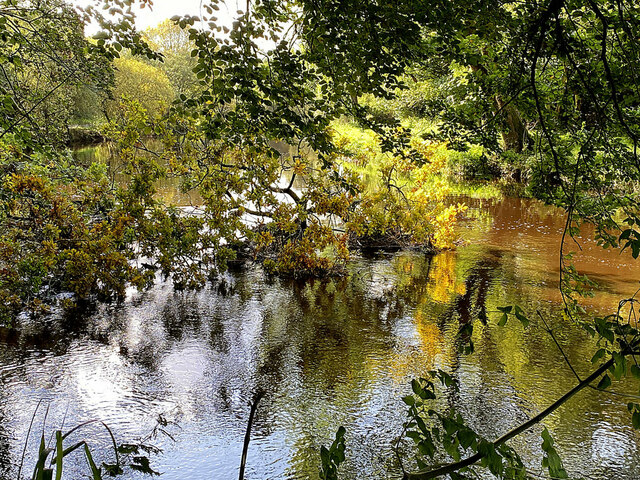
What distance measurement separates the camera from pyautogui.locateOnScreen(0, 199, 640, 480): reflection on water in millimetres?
4344

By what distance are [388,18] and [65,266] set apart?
231 inches

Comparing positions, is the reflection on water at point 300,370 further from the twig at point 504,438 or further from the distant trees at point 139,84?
the distant trees at point 139,84

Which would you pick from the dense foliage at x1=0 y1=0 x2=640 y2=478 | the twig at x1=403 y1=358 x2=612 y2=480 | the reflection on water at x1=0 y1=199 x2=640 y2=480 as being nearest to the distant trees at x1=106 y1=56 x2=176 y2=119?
the dense foliage at x1=0 y1=0 x2=640 y2=478

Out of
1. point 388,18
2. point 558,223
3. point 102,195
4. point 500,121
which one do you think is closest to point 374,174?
point 558,223

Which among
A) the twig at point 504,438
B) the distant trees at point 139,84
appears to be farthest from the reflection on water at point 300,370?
the distant trees at point 139,84

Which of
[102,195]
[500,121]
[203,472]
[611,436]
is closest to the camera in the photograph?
[203,472]

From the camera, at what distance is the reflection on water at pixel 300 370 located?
4.34 metres

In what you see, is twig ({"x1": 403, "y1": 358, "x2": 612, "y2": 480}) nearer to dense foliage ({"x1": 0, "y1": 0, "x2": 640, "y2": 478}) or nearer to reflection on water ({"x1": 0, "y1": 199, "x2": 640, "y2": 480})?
dense foliage ({"x1": 0, "y1": 0, "x2": 640, "y2": 478})

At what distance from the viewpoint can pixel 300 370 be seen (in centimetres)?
577

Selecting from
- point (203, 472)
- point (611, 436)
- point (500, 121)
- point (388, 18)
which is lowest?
point (203, 472)

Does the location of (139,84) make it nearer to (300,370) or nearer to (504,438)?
(300,370)

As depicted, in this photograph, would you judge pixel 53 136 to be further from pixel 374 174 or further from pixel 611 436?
pixel 374 174

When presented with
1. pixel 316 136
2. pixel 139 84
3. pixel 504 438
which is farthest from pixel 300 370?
pixel 139 84

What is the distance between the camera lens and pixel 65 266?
24.2 ft
